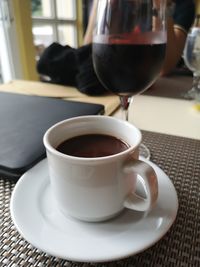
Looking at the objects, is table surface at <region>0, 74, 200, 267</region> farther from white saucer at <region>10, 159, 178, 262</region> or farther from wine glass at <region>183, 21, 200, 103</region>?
wine glass at <region>183, 21, 200, 103</region>

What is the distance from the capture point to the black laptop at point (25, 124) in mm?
316

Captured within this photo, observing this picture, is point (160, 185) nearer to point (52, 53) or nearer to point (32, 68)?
point (52, 53)

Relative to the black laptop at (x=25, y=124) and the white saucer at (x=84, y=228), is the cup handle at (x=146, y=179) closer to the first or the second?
the white saucer at (x=84, y=228)

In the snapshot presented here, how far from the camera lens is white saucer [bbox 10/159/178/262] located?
0.66 ft

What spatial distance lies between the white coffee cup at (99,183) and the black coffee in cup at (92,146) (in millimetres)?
20

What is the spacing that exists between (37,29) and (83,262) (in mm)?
1929

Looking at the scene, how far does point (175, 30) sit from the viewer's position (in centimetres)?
82

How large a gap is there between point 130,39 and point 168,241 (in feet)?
0.87

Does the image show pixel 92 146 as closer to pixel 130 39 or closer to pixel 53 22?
pixel 130 39

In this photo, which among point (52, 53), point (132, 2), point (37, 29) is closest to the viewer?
point (132, 2)

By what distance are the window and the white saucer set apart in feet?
5.47

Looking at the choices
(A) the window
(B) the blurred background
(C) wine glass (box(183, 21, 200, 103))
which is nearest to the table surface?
(C) wine glass (box(183, 21, 200, 103))

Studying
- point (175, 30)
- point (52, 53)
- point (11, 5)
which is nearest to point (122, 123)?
point (52, 53)

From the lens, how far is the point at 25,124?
16.4 inches
